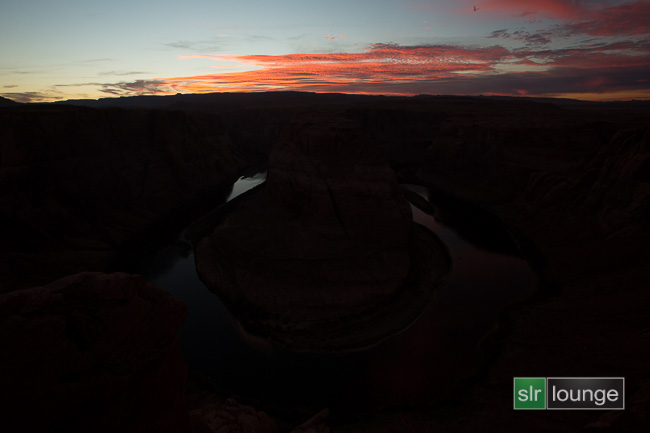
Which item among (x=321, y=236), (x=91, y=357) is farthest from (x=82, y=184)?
(x=91, y=357)

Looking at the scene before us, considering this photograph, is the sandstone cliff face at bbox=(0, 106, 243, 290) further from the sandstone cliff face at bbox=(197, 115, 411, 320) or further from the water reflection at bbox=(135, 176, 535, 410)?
the sandstone cliff face at bbox=(197, 115, 411, 320)

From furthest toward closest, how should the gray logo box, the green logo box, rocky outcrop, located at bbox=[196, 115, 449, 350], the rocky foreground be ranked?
rocky outcrop, located at bbox=[196, 115, 449, 350] → the green logo box → the gray logo box → the rocky foreground

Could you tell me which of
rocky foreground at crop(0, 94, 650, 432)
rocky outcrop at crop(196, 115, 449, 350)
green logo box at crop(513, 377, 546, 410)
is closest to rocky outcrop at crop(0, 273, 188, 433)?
rocky foreground at crop(0, 94, 650, 432)

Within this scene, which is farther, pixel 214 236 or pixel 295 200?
pixel 214 236

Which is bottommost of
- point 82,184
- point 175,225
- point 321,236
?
point 175,225

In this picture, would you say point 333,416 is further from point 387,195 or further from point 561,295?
point 561,295

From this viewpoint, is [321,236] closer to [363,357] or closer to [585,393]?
[363,357]

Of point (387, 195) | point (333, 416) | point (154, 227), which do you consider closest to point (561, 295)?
point (387, 195)
